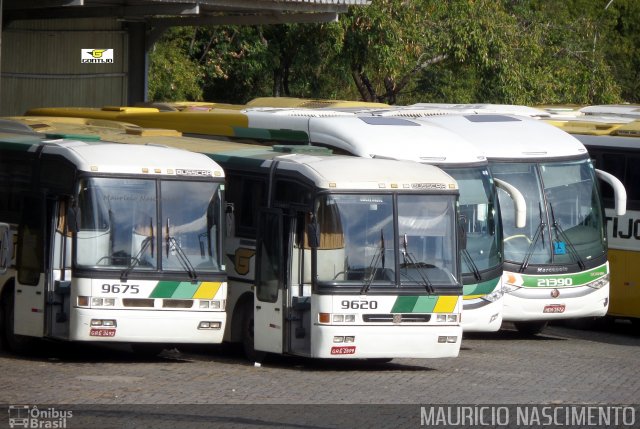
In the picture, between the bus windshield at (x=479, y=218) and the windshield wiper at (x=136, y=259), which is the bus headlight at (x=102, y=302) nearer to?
the windshield wiper at (x=136, y=259)

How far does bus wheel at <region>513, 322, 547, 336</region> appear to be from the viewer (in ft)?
65.8

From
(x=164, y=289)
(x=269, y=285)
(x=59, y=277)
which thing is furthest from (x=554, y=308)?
(x=59, y=277)

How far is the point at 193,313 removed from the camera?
15.1 m

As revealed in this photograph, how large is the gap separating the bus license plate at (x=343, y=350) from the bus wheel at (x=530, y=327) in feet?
20.0

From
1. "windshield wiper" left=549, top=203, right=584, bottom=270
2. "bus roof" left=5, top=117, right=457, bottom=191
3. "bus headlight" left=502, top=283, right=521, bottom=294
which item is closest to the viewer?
"bus roof" left=5, top=117, right=457, bottom=191

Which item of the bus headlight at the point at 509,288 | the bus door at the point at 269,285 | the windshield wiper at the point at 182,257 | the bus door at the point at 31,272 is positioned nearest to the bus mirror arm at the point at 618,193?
the bus headlight at the point at 509,288

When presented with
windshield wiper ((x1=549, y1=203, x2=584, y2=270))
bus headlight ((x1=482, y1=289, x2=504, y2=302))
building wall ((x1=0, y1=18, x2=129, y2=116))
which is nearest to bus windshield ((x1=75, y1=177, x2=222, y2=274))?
bus headlight ((x1=482, y1=289, x2=504, y2=302))

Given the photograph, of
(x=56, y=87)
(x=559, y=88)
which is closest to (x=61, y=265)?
(x=56, y=87)

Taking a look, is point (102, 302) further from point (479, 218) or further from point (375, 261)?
point (479, 218)

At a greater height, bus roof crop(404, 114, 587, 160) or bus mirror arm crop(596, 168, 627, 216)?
bus roof crop(404, 114, 587, 160)

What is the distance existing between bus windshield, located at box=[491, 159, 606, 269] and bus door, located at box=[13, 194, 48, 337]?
6.37 metres

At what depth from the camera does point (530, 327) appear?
20156 mm

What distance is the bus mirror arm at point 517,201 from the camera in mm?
17625

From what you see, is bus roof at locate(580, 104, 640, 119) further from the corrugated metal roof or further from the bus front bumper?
the bus front bumper
